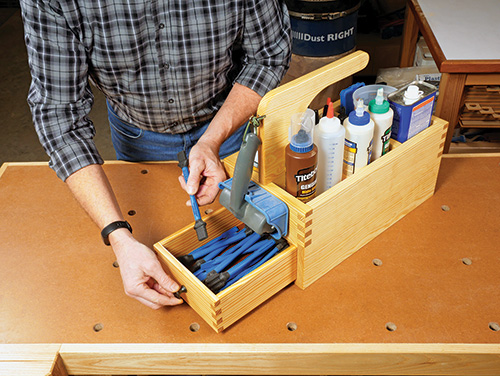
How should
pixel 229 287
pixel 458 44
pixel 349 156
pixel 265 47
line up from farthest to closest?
pixel 458 44
pixel 265 47
pixel 349 156
pixel 229 287

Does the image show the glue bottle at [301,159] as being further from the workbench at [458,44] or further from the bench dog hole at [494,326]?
the workbench at [458,44]

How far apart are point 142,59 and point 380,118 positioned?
2.04 ft

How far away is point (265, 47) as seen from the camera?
1.38 meters

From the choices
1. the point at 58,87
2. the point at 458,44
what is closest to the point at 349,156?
the point at 58,87

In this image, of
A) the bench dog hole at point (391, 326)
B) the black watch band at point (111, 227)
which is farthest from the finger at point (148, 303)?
the bench dog hole at point (391, 326)

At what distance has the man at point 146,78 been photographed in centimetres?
112

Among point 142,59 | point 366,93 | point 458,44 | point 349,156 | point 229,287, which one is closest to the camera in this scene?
point 229,287

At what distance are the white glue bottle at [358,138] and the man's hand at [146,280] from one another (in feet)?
1.49

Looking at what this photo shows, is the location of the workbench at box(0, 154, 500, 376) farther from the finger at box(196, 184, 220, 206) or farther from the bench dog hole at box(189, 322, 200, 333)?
the finger at box(196, 184, 220, 206)

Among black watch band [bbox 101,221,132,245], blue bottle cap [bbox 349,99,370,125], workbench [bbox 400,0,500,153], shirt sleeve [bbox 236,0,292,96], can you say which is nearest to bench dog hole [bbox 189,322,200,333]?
black watch band [bbox 101,221,132,245]

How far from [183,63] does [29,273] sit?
65 cm

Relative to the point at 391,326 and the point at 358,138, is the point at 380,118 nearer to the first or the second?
the point at 358,138

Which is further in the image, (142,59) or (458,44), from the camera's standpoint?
(458,44)

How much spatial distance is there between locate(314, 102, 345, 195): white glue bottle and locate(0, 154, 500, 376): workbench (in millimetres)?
219
